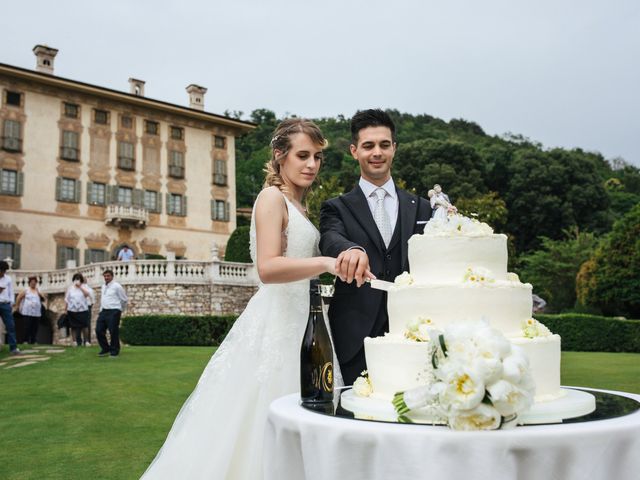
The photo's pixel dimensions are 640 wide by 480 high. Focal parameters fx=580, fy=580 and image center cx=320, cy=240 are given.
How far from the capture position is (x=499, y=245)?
235cm

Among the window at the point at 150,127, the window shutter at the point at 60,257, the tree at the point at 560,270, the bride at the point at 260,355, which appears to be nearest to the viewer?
the bride at the point at 260,355

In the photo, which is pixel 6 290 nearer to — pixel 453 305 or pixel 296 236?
pixel 296 236

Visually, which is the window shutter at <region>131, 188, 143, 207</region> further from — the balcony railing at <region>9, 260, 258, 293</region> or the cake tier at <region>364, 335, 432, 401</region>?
the cake tier at <region>364, 335, 432, 401</region>

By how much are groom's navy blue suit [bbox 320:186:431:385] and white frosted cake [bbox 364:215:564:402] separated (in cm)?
67

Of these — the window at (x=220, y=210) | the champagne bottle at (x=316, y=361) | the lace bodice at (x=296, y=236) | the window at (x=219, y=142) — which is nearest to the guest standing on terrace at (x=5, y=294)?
the lace bodice at (x=296, y=236)

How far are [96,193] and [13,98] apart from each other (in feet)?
20.3

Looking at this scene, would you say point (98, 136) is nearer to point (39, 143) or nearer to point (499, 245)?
point (39, 143)

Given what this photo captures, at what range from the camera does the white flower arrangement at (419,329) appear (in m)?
2.11

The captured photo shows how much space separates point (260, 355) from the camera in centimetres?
321

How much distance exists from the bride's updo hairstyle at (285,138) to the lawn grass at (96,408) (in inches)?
55.8

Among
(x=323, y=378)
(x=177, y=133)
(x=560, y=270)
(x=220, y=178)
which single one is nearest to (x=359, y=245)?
→ (x=323, y=378)

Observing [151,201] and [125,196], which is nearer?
[125,196]

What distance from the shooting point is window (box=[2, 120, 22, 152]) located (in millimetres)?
29312

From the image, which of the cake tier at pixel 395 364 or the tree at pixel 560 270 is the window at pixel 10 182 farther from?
the cake tier at pixel 395 364
